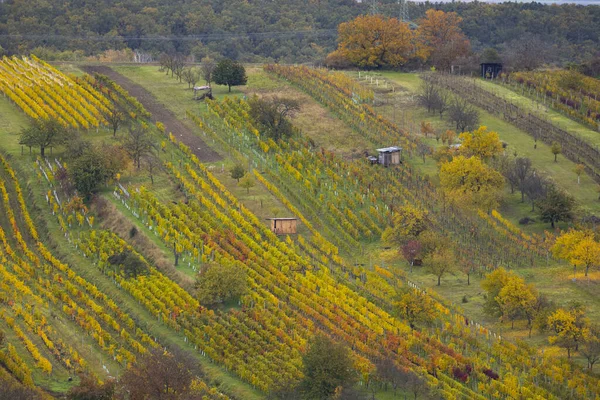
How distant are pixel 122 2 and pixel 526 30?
6077 centimetres

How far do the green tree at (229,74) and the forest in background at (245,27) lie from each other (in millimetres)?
37660

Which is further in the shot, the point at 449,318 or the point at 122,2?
the point at 122,2

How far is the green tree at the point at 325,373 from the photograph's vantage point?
212 ft

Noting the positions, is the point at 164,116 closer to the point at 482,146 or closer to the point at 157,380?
the point at 482,146

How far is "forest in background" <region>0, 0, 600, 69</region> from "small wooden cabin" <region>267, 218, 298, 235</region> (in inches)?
2631

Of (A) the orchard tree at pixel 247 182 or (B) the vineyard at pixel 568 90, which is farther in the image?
(B) the vineyard at pixel 568 90

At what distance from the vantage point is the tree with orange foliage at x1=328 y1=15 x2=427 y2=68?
134 m

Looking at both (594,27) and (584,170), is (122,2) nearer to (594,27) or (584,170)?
(594,27)

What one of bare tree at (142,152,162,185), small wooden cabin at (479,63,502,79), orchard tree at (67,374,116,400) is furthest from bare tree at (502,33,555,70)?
orchard tree at (67,374,116,400)

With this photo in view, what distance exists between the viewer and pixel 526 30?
18750 cm

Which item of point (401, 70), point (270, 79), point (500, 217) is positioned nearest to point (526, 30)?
point (401, 70)

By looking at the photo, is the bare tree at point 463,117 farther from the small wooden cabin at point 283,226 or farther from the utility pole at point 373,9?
the utility pole at point 373,9

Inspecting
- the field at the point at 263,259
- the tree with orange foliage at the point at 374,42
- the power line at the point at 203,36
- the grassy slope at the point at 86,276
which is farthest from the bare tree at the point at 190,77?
the power line at the point at 203,36

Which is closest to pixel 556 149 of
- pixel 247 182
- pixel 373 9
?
pixel 247 182
